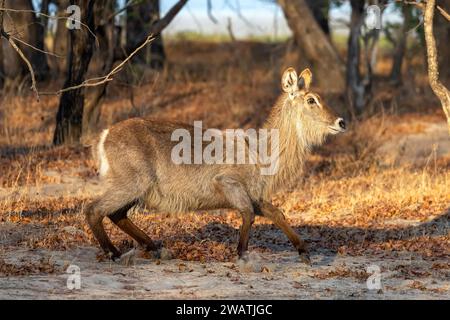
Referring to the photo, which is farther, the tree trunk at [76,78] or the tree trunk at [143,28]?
the tree trunk at [143,28]

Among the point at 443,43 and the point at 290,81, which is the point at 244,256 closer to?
the point at 290,81

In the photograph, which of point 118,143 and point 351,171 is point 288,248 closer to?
point 118,143

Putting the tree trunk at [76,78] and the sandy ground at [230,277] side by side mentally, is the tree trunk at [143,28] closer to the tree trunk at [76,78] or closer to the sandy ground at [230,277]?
the tree trunk at [76,78]

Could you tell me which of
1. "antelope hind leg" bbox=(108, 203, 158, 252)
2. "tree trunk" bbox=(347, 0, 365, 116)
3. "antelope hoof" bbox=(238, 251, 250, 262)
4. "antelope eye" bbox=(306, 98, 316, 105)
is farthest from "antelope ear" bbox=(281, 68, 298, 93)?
"tree trunk" bbox=(347, 0, 365, 116)

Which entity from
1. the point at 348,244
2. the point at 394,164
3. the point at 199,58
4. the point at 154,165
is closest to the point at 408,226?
the point at 348,244

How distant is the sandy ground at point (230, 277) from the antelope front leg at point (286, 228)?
0.10 m

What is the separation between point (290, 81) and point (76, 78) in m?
5.04

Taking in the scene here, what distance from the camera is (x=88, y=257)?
740 cm

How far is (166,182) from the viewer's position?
298 inches

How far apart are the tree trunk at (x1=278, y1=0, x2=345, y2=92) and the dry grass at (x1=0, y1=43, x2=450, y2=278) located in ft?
3.67

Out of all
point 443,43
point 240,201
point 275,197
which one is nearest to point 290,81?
point 240,201

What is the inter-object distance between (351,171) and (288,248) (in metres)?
4.66

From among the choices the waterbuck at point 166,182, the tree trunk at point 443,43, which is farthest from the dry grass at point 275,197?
the tree trunk at point 443,43

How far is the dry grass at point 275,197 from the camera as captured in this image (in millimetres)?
8211
